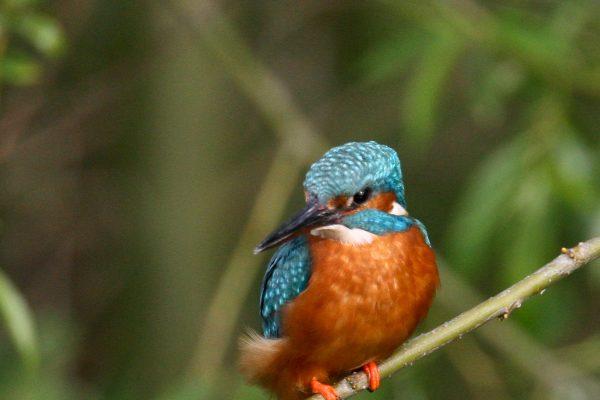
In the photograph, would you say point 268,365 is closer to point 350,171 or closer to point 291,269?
point 291,269

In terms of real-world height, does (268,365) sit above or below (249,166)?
above

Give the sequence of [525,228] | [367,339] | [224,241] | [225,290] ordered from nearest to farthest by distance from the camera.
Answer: [367,339] → [525,228] → [225,290] → [224,241]

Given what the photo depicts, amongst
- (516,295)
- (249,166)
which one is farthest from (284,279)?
(249,166)

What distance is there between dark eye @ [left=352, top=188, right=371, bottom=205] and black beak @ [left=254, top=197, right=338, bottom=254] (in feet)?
0.21

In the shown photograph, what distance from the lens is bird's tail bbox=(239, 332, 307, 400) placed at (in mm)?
2904

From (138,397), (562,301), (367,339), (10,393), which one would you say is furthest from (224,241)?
(367,339)

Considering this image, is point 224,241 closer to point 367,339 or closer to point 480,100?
point 480,100

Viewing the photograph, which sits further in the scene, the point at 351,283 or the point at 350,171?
the point at 351,283

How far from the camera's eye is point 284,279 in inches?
116

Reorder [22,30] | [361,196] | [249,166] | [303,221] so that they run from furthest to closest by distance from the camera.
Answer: [249,166]
[22,30]
[361,196]
[303,221]

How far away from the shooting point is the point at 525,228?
389cm

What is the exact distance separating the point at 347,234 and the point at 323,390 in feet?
1.20

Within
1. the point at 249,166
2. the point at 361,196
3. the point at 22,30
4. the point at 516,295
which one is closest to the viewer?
the point at 516,295

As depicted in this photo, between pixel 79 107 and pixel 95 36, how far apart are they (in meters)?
0.30
